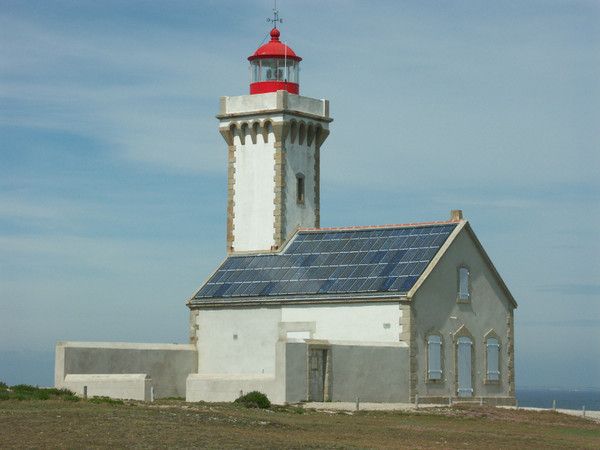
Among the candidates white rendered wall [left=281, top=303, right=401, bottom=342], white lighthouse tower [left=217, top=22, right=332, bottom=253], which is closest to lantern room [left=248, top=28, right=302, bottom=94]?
white lighthouse tower [left=217, top=22, right=332, bottom=253]

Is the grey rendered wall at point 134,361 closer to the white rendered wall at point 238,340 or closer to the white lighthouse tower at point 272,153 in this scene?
the white rendered wall at point 238,340

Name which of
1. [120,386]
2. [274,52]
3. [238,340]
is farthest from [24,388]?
[274,52]

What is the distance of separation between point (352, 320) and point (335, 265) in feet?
8.84

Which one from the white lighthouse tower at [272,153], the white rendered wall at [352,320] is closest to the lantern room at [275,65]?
the white lighthouse tower at [272,153]

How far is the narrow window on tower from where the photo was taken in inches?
2009

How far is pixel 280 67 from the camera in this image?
5194 centimetres

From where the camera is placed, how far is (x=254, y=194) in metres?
50.8

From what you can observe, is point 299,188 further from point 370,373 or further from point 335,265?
point 370,373

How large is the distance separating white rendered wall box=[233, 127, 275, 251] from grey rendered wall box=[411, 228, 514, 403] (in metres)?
7.44

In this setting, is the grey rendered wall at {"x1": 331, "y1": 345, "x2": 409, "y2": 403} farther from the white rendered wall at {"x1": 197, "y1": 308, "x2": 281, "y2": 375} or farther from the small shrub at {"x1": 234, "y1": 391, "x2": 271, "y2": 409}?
the small shrub at {"x1": 234, "y1": 391, "x2": 271, "y2": 409}

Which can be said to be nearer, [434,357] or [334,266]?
[434,357]

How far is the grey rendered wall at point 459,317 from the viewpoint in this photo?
144 ft

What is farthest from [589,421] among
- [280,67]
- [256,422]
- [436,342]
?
[280,67]

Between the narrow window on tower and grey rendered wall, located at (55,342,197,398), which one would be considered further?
the narrow window on tower
